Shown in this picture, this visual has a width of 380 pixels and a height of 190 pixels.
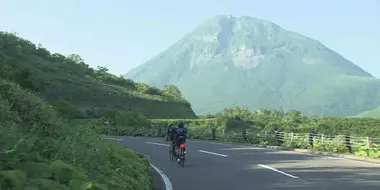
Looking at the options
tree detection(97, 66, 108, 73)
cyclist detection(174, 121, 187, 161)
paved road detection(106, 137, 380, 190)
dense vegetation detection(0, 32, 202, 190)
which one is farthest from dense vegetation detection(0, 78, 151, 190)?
tree detection(97, 66, 108, 73)

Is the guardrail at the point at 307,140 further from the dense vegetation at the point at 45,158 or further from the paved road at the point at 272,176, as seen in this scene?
the dense vegetation at the point at 45,158

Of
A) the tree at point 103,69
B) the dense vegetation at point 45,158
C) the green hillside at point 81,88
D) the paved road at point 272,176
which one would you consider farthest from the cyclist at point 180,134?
the tree at point 103,69

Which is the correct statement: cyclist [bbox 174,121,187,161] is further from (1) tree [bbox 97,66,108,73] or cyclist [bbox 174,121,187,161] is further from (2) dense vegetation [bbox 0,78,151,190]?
(1) tree [bbox 97,66,108,73]

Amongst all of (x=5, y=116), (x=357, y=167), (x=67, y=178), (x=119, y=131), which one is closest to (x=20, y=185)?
(x=67, y=178)

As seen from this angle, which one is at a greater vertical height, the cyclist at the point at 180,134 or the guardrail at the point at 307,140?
the guardrail at the point at 307,140

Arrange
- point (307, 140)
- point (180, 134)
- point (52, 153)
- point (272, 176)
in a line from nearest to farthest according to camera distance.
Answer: point (52, 153)
point (272, 176)
point (180, 134)
point (307, 140)

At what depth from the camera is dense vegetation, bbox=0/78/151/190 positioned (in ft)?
14.2

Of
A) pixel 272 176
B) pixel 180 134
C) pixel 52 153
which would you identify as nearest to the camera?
pixel 52 153

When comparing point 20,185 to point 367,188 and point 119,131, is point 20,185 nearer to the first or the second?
point 367,188

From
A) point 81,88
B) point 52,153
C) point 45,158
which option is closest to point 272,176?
point 52,153

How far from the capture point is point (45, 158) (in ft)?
18.0

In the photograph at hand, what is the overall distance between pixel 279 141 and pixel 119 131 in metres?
30.0

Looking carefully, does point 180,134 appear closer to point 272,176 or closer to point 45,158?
point 272,176

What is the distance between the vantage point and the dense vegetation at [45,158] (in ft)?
14.2
